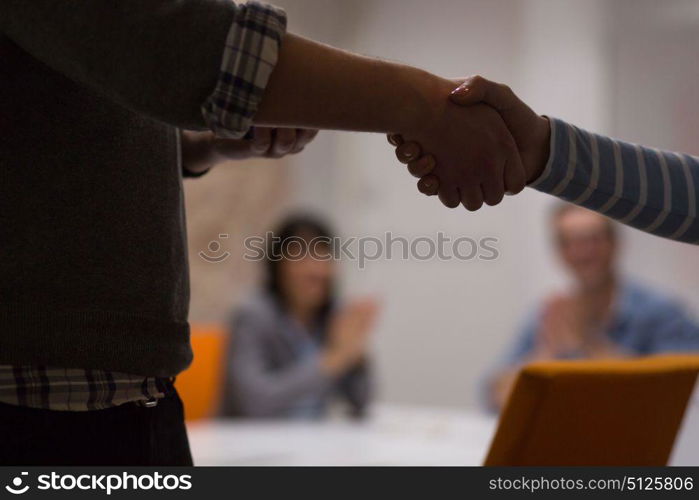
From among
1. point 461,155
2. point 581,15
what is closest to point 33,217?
point 461,155

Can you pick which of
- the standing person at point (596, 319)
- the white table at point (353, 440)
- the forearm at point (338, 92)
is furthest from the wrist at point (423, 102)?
the standing person at point (596, 319)

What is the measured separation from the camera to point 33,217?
0.66m

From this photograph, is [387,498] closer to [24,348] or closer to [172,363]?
[172,363]

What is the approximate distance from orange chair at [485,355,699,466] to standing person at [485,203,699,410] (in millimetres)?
1184

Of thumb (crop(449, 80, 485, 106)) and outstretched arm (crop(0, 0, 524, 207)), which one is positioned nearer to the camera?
outstretched arm (crop(0, 0, 524, 207))

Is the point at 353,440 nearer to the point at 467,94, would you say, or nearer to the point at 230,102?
the point at 467,94

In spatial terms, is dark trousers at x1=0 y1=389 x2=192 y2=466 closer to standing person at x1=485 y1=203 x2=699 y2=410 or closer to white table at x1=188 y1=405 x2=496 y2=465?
white table at x1=188 y1=405 x2=496 y2=465

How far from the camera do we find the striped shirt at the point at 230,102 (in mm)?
587

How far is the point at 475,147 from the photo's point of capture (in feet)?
2.53

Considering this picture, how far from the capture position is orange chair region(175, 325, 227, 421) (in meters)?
2.60

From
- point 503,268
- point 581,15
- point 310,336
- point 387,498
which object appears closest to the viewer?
point 387,498

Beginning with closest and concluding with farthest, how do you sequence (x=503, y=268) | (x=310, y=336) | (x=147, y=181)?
(x=147, y=181), (x=310, y=336), (x=503, y=268)

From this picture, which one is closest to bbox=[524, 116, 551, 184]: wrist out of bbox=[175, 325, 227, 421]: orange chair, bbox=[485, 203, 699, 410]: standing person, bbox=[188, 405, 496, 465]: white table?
bbox=[188, 405, 496, 465]: white table

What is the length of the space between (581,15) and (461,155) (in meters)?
3.18
